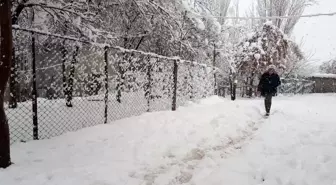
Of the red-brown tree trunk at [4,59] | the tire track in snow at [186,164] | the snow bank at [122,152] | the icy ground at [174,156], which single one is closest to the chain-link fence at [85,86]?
the snow bank at [122,152]

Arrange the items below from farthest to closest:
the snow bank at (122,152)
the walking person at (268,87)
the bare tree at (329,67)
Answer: the bare tree at (329,67) → the walking person at (268,87) → the snow bank at (122,152)

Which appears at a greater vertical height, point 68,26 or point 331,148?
point 68,26

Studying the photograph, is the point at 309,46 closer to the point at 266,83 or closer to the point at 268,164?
the point at 266,83

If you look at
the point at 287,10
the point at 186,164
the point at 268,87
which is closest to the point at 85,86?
the point at 186,164

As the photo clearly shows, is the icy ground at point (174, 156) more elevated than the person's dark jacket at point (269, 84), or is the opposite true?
the person's dark jacket at point (269, 84)

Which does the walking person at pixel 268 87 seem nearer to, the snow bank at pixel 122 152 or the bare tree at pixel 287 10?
the snow bank at pixel 122 152

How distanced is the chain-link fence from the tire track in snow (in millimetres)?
2234

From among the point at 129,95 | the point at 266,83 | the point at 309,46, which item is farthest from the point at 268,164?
the point at 309,46

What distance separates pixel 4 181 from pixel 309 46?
33.9 metres

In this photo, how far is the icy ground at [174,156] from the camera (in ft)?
13.9

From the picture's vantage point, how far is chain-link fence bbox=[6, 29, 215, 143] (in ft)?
22.1

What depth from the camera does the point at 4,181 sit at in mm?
3727

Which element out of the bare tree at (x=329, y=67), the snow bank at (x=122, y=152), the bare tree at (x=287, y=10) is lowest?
the snow bank at (x=122, y=152)

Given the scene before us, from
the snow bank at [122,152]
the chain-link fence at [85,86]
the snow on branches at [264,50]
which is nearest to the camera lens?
the snow bank at [122,152]
